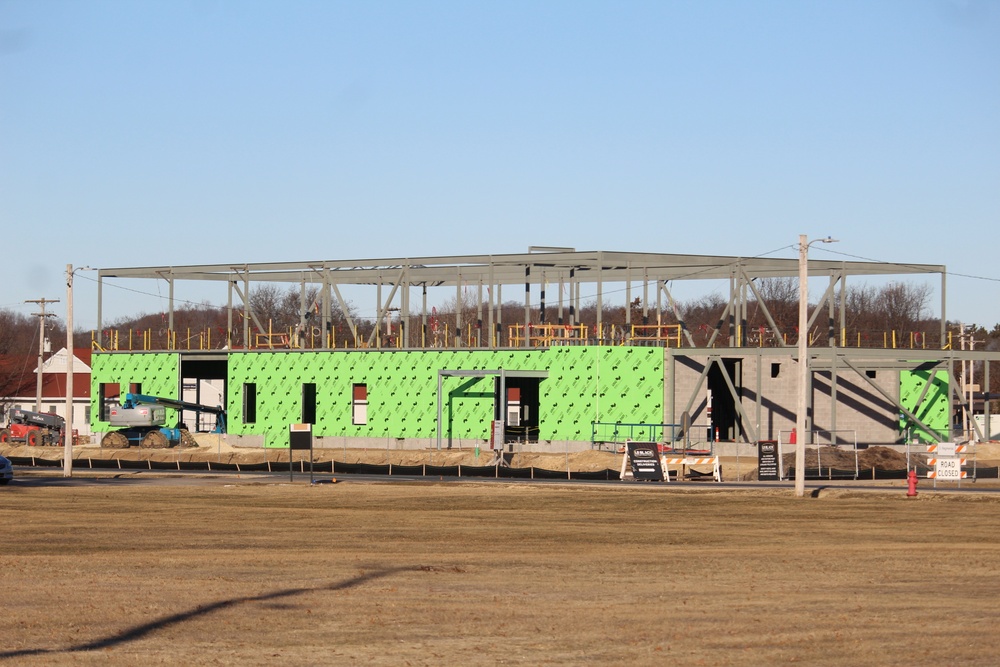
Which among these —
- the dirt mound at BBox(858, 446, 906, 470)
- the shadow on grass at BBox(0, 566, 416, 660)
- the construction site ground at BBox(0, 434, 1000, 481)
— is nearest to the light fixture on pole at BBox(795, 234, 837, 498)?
the construction site ground at BBox(0, 434, 1000, 481)

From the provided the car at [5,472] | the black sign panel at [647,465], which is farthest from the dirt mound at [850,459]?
the car at [5,472]

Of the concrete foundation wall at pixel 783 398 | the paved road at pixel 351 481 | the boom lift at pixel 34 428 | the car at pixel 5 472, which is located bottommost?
the paved road at pixel 351 481

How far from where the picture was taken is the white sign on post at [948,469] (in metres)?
45.2

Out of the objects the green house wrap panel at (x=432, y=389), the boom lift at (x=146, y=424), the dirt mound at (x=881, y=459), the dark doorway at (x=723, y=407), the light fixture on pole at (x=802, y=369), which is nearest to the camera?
the light fixture on pole at (x=802, y=369)

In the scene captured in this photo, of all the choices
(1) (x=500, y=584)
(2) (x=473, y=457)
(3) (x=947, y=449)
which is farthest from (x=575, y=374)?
(1) (x=500, y=584)

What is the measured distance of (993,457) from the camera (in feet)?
216

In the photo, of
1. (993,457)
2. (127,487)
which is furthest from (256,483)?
A: (993,457)

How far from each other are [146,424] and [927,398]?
43460 mm

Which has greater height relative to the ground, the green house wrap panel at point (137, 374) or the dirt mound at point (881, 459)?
the green house wrap panel at point (137, 374)

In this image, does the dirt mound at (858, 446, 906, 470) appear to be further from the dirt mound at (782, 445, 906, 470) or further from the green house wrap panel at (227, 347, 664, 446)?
the green house wrap panel at (227, 347, 664, 446)

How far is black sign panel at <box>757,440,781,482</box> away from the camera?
50688 mm

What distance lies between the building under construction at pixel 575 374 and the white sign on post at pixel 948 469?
17.6 meters

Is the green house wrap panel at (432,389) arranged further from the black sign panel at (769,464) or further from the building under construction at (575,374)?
the black sign panel at (769,464)

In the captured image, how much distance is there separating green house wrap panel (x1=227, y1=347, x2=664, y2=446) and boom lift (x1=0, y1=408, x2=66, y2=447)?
11747mm
